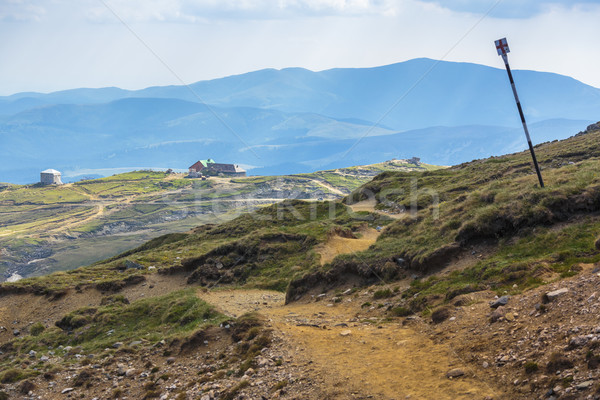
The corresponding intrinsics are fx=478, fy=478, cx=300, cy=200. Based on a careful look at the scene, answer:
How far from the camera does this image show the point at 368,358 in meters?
13.1

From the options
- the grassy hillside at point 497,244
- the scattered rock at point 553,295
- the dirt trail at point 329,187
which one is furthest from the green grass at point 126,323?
the dirt trail at point 329,187

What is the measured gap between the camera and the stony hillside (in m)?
10.9

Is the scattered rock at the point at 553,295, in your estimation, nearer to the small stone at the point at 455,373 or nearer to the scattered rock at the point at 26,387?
the small stone at the point at 455,373

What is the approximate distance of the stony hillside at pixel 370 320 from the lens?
10.9 m

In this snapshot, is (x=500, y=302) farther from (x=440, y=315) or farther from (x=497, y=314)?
(x=440, y=315)

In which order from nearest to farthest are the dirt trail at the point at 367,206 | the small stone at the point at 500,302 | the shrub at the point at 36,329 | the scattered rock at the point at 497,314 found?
1. the scattered rock at the point at 497,314
2. the small stone at the point at 500,302
3. the shrub at the point at 36,329
4. the dirt trail at the point at 367,206

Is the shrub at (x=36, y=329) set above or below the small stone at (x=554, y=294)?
above

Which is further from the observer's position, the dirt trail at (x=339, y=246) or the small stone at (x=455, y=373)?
the dirt trail at (x=339, y=246)

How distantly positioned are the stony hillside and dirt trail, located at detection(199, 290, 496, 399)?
0.06 metres

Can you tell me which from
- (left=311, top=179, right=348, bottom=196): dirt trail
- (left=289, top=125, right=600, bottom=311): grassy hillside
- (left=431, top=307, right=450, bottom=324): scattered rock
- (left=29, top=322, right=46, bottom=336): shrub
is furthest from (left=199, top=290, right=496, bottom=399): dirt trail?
(left=311, top=179, right=348, bottom=196): dirt trail

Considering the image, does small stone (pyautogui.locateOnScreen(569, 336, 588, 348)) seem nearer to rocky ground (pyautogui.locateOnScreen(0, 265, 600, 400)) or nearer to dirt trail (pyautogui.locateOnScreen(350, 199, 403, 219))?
rocky ground (pyautogui.locateOnScreen(0, 265, 600, 400))

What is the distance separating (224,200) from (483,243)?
158910 millimetres

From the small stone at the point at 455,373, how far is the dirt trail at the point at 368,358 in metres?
0.13

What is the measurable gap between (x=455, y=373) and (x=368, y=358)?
277cm
